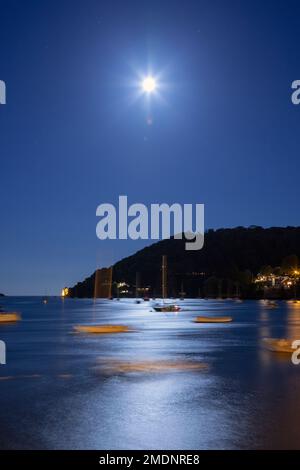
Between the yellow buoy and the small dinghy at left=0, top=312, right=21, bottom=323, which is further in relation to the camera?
the small dinghy at left=0, top=312, right=21, bottom=323

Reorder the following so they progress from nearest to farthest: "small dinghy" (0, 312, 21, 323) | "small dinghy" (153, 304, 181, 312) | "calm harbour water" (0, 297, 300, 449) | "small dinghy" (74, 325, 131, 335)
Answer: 1. "calm harbour water" (0, 297, 300, 449)
2. "small dinghy" (74, 325, 131, 335)
3. "small dinghy" (0, 312, 21, 323)
4. "small dinghy" (153, 304, 181, 312)

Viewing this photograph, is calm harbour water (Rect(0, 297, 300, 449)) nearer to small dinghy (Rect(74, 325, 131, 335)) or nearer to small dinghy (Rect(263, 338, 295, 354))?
small dinghy (Rect(263, 338, 295, 354))

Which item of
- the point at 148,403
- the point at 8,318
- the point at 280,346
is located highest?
the point at 280,346

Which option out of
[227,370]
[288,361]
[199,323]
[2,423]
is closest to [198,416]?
[2,423]

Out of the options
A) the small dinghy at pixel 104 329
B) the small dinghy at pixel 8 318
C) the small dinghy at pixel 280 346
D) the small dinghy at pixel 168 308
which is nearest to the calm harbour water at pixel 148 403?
the small dinghy at pixel 280 346

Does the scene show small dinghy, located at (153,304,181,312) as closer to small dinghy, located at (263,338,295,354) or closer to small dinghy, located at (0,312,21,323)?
small dinghy, located at (0,312,21,323)

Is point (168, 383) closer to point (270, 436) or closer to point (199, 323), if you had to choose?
point (270, 436)

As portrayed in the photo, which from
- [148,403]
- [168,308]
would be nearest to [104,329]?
[148,403]

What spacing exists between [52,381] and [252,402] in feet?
37.7

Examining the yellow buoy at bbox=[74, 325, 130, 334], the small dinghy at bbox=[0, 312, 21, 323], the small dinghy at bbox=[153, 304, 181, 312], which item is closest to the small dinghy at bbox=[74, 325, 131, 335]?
the yellow buoy at bbox=[74, 325, 130, 334]

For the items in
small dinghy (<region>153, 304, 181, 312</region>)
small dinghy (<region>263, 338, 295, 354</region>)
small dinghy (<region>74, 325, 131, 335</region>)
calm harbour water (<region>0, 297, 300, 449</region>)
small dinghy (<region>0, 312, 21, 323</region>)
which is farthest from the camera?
small dinghy (<region>153, 304, 181, 312</region>)

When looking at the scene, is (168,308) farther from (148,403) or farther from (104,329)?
(148,403)

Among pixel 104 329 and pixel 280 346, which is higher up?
pixel 280 346

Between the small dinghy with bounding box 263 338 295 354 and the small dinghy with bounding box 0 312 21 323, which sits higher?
the small dinghy with bounding box 263 338 295 354
